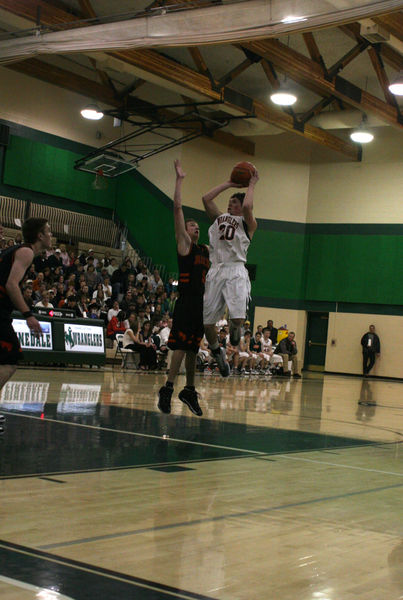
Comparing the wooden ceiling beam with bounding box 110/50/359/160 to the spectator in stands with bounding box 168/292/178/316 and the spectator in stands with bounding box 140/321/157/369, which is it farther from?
the spectator in stands with bounding box 140/321/157/369

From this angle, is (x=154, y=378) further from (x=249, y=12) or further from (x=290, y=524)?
→ (x=290, y=524)

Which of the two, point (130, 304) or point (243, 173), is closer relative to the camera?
point (243, 173)

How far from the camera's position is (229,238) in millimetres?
6859

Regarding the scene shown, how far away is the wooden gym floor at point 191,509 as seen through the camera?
9.12 ft

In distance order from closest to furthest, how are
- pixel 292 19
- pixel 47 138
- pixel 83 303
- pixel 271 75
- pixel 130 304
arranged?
pixel 292 19
pixel 83 303
pixel 130 304
pixel 271 75
pixel 47 138

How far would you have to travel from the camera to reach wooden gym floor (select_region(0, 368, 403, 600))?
2.78 m

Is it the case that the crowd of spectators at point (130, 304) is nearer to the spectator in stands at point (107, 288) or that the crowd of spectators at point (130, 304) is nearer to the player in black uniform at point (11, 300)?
the spectator in stands at point (107, 288)

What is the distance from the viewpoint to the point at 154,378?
15.7m

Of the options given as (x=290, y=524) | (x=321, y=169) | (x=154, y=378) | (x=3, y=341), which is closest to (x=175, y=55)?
(x=321, y=169)

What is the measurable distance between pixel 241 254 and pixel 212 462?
81.7 inches

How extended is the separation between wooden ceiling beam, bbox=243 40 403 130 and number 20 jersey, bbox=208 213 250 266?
1262cm

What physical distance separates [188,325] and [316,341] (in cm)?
2398

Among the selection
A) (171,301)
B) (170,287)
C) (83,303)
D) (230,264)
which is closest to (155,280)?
(170,287)

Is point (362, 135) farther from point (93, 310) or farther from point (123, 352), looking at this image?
point (123, 352)
